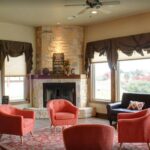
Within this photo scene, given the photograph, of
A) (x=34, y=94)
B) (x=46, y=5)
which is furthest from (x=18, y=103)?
(x=46, y=5)

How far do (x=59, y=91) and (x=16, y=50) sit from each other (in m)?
2.01

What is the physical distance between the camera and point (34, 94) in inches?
363

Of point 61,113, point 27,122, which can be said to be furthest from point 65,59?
point 27,122

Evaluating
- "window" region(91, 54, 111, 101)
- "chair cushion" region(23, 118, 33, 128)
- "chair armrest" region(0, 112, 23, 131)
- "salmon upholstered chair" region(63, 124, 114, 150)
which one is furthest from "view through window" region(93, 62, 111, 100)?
"salmon upholstered chair" region(63, 124, 114, 150)

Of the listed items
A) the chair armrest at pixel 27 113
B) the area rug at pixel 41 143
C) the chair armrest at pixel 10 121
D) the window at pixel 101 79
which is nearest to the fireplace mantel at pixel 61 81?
the window at pixel 101 79

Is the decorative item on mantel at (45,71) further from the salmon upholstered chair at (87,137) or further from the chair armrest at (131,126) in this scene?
the salmon upholstered chair at (87,137)

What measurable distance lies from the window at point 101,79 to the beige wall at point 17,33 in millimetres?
2358

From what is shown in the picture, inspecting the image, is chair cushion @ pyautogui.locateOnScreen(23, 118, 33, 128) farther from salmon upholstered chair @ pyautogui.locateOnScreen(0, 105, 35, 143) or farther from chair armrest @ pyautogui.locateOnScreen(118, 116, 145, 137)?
chair armrest @ pyautogui.locateOnScreen(118, 116, 145, 137)

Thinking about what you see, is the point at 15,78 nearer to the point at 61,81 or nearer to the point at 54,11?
the point at 61,81

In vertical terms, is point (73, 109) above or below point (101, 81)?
below

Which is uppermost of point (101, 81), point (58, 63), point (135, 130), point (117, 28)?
point (117, 28)

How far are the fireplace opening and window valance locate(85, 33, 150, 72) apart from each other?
2.89ft

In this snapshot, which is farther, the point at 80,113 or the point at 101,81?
the point at 101,81

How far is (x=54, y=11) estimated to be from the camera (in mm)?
7125
